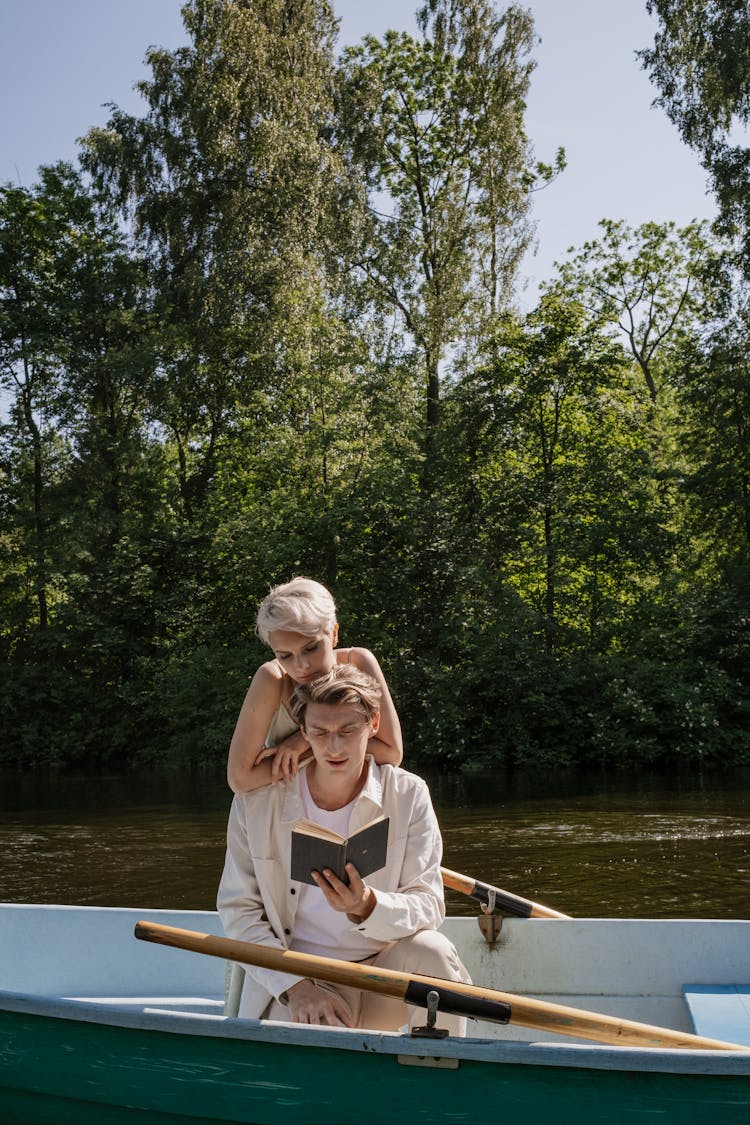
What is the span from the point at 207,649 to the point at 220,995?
14564mm

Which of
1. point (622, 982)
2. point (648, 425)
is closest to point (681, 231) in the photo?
point (648, 425)

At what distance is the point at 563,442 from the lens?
18922 millimetres

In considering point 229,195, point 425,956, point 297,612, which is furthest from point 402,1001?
point 229,195

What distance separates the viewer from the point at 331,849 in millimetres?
3029

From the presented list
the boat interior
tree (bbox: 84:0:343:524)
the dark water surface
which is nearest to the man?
the boat interior

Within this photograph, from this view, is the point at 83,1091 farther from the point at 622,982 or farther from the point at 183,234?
the point at 183,234

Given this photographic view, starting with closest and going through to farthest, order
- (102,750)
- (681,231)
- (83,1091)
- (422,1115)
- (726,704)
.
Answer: (422,1115), (83,1091), (726,704), (102,750), (681,231)

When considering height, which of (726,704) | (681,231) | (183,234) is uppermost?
(681,231)

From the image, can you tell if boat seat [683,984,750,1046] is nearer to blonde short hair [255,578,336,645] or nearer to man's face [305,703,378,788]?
man's face [305,703,378,788]

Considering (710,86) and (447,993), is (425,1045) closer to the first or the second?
(447,993)

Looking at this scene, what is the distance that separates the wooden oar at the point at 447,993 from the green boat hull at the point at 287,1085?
0.37 feet

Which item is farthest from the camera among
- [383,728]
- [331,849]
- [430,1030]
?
[383,728]

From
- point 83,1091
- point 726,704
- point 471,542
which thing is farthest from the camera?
point 471,542

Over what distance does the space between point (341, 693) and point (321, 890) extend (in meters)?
0.58
